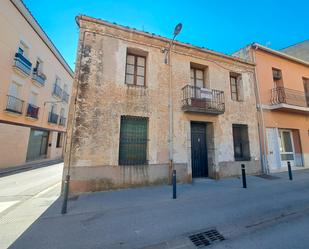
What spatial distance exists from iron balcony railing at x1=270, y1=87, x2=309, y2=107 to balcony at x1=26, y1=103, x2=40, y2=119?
59.6 feet

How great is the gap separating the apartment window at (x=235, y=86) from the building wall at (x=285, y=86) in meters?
1.46

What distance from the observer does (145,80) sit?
25.3 feet

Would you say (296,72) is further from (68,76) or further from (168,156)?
(68,76)

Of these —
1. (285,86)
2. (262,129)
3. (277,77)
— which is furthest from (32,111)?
(285,86)

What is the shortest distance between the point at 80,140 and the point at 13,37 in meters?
11.6

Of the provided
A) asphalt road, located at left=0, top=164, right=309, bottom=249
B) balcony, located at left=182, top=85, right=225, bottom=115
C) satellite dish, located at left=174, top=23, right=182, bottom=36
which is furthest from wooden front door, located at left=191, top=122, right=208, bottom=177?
satellite dish, located at left=174, top=23, right=182, bottom=36

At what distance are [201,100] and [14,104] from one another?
13.3m

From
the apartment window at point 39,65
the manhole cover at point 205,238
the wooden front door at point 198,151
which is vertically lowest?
the manhole cover at point 205,238

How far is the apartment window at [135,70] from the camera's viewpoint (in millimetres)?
7554

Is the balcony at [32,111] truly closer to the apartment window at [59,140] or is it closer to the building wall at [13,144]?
the building wall at [13,144]

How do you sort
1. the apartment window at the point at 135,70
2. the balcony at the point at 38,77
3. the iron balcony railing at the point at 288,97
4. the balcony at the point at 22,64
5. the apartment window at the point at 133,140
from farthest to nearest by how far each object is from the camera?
the balcony at the point at 38,77 < the balcony at the point at 22,64 < the iron balcony railing at the point at 288,97 < the apartment window at the point at 135,70 < the apartment window at the point at 133,140

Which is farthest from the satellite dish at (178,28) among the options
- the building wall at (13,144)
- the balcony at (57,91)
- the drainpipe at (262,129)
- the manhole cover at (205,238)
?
the balcony at (57,91)

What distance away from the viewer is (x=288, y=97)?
10742mm

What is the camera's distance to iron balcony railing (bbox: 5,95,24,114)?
11305 mm
